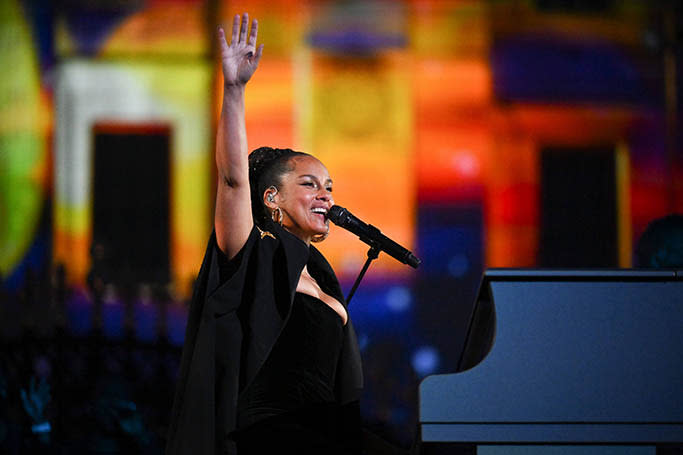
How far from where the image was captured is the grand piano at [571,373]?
7.09 ft

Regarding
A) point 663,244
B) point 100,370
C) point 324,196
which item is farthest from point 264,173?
point 100,370

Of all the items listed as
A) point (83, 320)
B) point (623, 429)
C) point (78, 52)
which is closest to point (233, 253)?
point (623, 429)

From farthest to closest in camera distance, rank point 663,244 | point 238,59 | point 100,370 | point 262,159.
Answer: point 100,370, point 663,244, point 262,159, point 238,59

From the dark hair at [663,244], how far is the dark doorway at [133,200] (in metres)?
4.02

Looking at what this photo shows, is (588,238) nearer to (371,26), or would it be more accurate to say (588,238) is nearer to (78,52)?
(371,26)

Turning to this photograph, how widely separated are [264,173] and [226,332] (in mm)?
507

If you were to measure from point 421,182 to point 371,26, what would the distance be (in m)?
1.14

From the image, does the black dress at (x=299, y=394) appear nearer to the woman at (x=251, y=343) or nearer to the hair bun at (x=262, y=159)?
the woman at (x=251, y=343)

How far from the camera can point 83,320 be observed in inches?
252

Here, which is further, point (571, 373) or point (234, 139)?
point (234, 139)

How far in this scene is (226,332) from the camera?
7.89 ft

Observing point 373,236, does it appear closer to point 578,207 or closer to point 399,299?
point 399,299

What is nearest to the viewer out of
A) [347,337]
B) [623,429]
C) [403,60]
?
[623,429]

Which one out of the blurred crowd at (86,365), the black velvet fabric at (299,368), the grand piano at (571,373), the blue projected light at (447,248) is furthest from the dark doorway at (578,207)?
the grand piano at (571,373)
